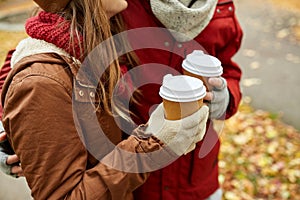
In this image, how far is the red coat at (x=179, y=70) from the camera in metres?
1.84

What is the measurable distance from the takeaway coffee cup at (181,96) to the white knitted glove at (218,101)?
0.31 metres

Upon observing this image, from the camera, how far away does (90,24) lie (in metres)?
1.50

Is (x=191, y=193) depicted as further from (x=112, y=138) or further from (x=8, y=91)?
(x=8, y=91)

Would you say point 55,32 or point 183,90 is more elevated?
point 55,32


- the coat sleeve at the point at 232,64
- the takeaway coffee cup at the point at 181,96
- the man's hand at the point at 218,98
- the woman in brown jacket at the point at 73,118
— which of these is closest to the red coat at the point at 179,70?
the coat sleeve at the point at 232,64

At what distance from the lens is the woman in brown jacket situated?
1.41 meters

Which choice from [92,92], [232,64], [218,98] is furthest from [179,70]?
[92,92]

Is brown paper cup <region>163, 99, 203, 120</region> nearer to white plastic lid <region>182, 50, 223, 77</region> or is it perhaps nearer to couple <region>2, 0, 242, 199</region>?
couple <region>2, 0, 242, 199</region>

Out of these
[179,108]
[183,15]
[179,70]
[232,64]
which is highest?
[183,15]

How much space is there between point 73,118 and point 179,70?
0.61 m

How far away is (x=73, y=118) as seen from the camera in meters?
1.47

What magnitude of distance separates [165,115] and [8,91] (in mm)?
562

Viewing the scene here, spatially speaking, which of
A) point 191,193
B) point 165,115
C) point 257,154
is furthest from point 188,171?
point 257,154

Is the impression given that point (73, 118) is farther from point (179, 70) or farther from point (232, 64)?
point (232, 64)
